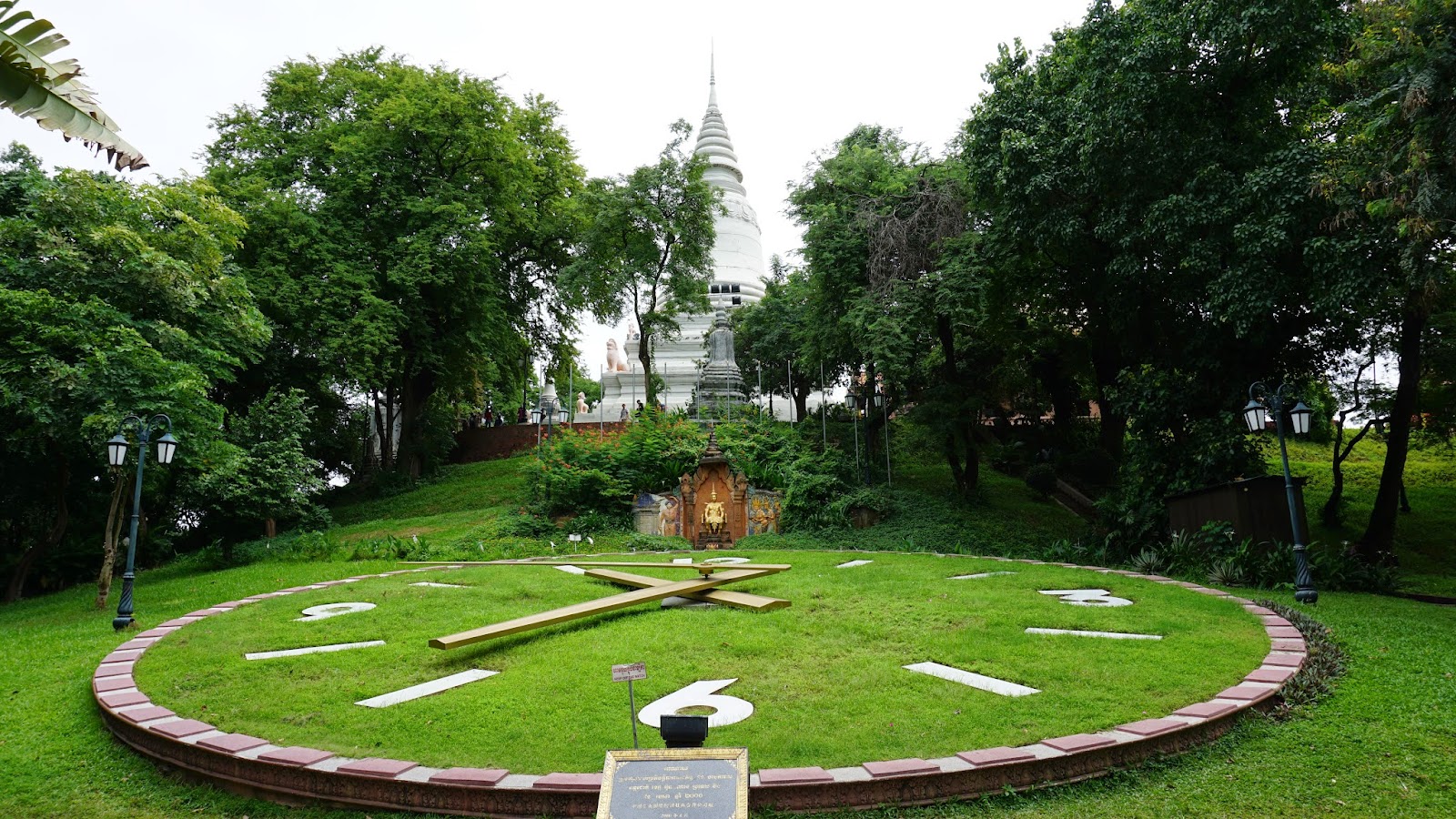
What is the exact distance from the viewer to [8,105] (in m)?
3.08

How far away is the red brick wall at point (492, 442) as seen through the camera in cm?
3156

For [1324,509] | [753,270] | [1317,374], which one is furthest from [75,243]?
[753,270]

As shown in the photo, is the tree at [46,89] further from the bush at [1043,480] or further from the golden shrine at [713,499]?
the bush at [1043,480]

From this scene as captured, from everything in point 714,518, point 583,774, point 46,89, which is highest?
point 46,89

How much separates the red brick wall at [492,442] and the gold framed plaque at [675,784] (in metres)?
27.2

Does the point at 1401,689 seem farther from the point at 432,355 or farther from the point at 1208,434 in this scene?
the point at 432,355

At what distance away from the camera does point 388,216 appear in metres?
23.5

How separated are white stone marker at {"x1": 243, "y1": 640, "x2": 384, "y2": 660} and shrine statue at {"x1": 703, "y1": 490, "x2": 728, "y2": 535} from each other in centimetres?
1012

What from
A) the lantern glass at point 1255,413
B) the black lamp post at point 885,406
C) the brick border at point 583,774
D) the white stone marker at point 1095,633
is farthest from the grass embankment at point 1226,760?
the black lamp post at point 885,406

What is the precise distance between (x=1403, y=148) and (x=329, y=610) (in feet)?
40.9

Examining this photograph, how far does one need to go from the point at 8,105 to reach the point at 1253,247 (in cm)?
1217

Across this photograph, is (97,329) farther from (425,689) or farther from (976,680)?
(976,680)

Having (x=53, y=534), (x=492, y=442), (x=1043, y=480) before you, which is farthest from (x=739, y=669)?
(x=492, y=442)

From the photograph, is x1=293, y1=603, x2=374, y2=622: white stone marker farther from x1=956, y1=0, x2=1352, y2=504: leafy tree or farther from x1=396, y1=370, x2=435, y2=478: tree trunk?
x1=396, y1=370, x2=435, y2=478: tree trunk
